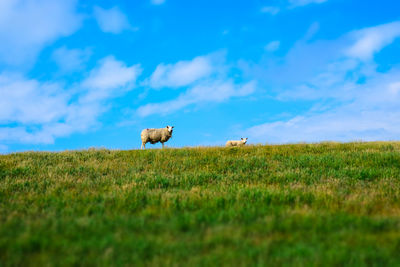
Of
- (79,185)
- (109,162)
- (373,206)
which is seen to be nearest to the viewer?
(373,206)

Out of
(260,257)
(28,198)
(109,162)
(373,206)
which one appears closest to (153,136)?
(109,162)

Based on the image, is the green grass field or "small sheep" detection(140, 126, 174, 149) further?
"small sheep" detection(140, 126, 174, 149)

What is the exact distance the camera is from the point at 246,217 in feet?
23.5

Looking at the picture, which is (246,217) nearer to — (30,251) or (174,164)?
(30,251)

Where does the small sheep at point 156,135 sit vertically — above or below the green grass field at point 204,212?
above

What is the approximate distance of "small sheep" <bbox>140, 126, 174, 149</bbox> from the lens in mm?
26641

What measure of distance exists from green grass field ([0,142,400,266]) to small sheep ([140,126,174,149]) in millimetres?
8508

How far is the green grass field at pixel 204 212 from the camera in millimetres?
5156

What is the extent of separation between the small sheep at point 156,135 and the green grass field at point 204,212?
335 inches

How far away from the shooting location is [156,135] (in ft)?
88.2

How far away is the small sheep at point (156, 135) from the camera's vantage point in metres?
26.6

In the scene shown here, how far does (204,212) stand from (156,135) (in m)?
19.7

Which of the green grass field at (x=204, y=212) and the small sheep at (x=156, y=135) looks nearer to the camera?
the green grass field at (x=204, y=212)

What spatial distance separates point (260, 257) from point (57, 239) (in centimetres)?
368
